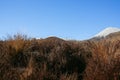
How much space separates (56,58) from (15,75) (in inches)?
110

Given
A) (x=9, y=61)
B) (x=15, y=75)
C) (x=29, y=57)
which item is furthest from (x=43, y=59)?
(x=15, y=75)

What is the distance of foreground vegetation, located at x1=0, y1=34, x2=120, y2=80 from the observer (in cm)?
1123

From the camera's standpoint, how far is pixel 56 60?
13312 millimetres

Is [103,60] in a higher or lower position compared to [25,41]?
lower

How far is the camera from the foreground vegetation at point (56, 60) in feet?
36.8

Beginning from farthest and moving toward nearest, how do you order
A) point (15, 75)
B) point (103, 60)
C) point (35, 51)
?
1. point (35, 51)
2. point (103, 60)
3. point (15, 75)

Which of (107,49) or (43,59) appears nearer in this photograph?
(107,49)

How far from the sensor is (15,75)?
1107 centimetres

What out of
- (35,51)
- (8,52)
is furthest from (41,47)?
(8,52)

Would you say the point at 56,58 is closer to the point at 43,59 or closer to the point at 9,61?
the point at 43,59

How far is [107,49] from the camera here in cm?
1226

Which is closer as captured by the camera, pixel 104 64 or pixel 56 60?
pixel 104 64

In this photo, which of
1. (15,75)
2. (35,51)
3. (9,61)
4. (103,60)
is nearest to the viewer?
(15,75)

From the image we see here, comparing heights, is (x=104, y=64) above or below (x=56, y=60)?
below
